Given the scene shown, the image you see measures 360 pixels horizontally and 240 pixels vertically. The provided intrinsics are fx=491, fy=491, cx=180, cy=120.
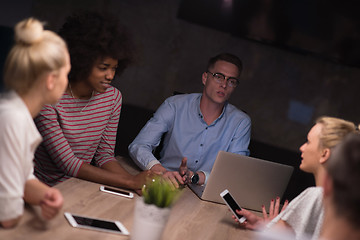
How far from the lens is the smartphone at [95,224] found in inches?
63.9

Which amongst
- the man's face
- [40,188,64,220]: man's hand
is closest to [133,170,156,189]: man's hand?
[40,188,64,220]: man's hand

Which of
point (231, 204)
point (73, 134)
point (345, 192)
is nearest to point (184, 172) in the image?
point (231, 204)

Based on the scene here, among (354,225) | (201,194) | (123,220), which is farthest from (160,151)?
(354,225)

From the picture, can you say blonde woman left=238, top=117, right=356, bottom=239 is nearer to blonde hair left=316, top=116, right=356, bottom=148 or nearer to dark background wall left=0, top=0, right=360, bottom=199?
blonde hair left=316, top=116, right=356, bottom=148

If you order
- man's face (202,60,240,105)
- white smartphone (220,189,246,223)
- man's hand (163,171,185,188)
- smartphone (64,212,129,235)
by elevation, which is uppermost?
man's face (202,60,240,105)

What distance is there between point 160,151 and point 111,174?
1074 millimetres

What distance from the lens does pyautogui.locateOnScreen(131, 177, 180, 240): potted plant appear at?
151 centimetres

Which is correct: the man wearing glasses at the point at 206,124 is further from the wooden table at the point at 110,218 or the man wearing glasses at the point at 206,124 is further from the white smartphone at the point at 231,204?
the white smartphone at the point at 231,204

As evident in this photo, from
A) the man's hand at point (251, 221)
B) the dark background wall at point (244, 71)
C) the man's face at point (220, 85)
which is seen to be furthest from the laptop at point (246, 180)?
the dark background wall at point (244, 71)

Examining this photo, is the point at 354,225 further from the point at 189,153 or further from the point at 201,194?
the point at 189,153

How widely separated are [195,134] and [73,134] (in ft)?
3.17

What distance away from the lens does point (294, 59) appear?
4289mm

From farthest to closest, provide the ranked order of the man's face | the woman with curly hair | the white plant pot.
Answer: the man's face < the woman with curly hair < the white plant pot

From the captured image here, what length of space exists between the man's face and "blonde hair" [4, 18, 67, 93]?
1.73 metres
